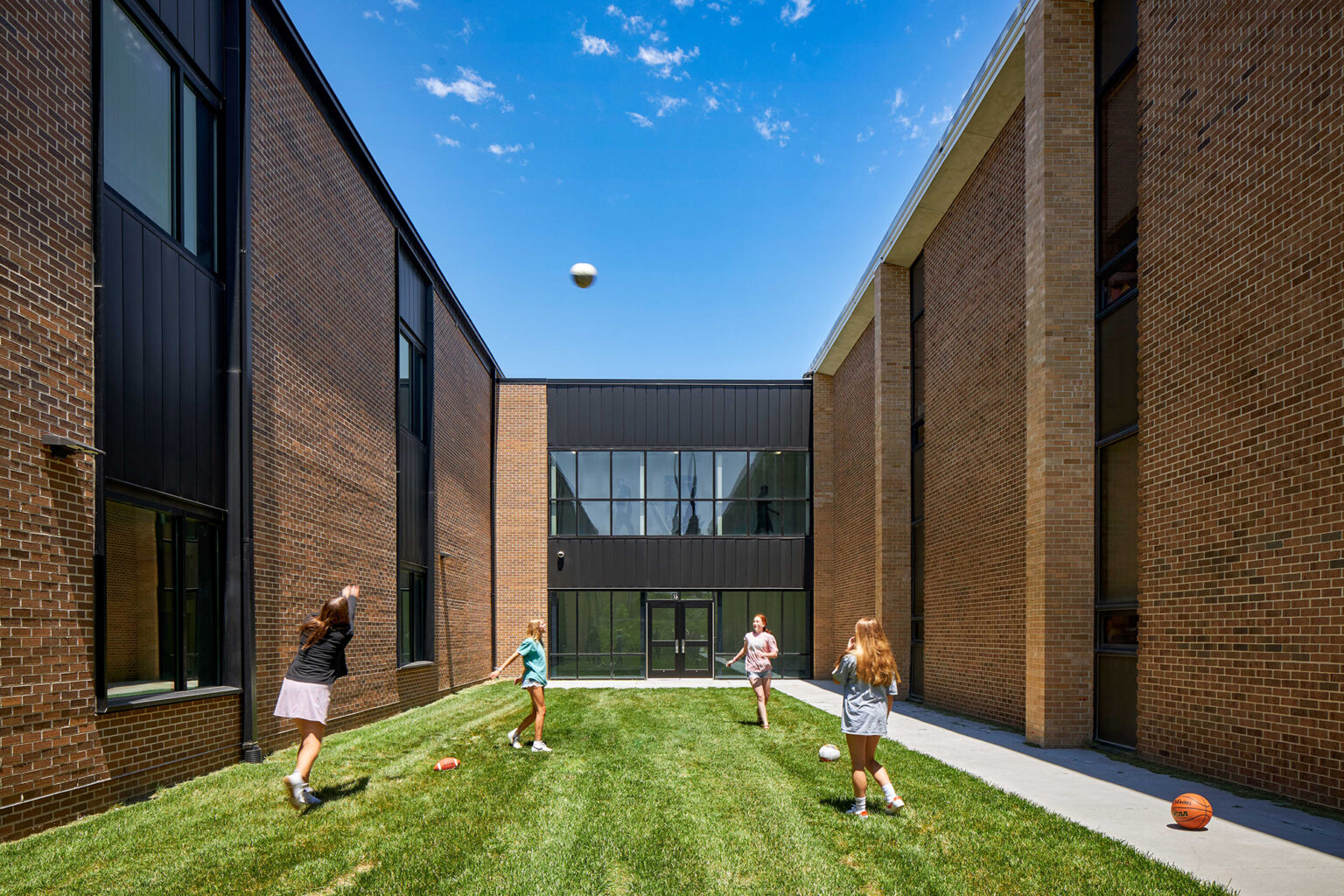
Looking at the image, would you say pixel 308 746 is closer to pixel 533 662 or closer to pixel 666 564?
pixel 533 662

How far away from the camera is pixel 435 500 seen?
65.4 ft

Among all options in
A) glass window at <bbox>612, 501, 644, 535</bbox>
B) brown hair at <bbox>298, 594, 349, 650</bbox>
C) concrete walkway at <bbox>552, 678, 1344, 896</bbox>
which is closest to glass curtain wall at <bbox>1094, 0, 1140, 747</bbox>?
concrete walkway at <bbox>552, 678, 1344, 896</bbox>

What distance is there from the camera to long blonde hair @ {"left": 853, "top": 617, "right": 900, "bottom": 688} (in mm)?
7137

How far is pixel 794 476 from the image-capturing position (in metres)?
27.7

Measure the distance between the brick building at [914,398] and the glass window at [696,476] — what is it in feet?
27.3

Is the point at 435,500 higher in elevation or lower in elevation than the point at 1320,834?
higher

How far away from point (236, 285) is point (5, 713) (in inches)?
Result: 222

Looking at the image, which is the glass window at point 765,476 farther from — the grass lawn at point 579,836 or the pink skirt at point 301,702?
the pink skirt at point 301,702

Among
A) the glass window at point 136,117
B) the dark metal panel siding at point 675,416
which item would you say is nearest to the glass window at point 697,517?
the dark metal panel siding at point 675,416

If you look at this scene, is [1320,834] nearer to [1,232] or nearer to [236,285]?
[1,232]

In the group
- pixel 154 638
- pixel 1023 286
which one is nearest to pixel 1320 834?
pixel 1023 286

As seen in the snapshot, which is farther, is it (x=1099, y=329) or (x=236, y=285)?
(x=1099, y=329)

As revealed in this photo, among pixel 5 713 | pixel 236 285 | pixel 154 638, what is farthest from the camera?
pixel 236 285

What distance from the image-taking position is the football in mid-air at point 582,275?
718 inches
